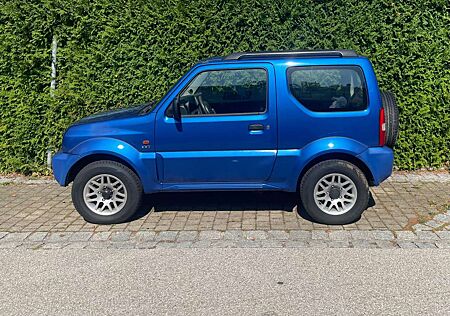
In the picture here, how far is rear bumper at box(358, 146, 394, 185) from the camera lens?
4727mm

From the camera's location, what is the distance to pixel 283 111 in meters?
4.73

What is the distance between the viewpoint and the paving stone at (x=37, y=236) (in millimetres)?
4676

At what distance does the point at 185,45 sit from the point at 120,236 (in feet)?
11.1

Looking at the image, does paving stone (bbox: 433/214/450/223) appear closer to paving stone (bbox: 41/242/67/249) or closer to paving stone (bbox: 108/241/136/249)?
paving stone (bbox: 108/241/136/249)

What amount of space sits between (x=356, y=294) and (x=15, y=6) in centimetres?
654

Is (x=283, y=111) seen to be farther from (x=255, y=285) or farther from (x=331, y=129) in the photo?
(x=255, y=285)

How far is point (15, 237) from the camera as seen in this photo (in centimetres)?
474

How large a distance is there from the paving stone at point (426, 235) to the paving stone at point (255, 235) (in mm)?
1678

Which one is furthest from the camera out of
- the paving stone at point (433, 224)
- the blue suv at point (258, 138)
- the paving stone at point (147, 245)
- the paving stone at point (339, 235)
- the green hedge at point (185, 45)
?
the green hedge at point (185, 45)

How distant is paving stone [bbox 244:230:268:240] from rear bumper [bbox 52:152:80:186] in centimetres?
219

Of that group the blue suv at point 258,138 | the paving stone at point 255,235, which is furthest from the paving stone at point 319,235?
the paving stone at point 255,235

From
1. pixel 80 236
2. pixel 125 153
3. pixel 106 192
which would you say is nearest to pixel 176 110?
pixel 125 153

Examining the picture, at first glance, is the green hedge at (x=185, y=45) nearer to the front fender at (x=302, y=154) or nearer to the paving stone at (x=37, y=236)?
the front fender at (x=302, y=154)

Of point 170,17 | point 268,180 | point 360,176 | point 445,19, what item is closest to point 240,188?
point 268,180
